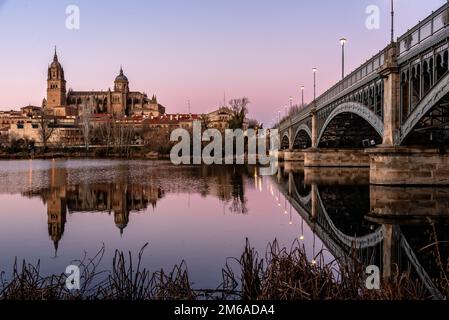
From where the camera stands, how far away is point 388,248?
1274cm

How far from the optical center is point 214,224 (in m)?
17.3

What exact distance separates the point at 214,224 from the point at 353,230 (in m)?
4.99

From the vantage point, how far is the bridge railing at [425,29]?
19.3 meters

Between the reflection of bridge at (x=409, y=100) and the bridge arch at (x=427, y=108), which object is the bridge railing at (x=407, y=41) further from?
the bridge arch at (x=427, y=108)

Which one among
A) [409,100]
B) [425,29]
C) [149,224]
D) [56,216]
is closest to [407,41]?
[425,29]

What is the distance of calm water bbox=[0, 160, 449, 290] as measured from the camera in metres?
11.6

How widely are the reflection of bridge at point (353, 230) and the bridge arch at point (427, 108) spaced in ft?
11.4

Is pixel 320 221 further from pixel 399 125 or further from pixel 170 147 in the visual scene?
pixel 170 147

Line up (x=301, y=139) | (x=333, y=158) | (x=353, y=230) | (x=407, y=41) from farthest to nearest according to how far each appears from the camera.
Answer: (x=301, y=139) < (x=333, y=158) < (x=407, y=41) < (x=353, y=230)

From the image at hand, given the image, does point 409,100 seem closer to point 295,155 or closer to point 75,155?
point 295,155

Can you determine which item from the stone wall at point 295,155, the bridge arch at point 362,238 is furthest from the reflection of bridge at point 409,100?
the stone wall at point 295,155

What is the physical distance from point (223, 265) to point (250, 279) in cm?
368

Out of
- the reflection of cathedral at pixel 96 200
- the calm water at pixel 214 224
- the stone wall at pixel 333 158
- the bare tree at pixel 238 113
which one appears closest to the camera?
the calm water at pixel 214 224
